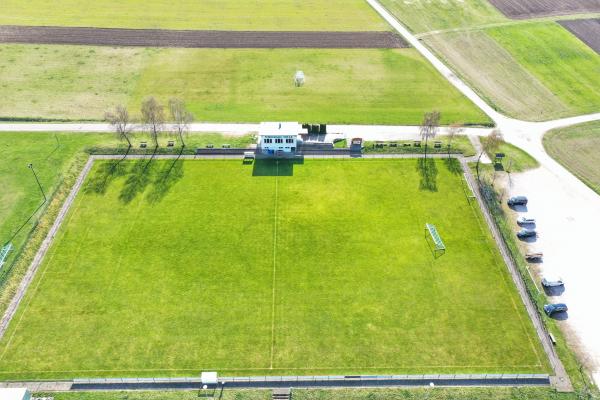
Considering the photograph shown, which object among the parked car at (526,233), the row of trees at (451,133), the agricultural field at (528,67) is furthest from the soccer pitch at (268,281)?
the agricultural field at (528,67)

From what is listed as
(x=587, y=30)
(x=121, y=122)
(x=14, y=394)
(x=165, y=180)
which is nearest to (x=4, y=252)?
(x=14, y=394)

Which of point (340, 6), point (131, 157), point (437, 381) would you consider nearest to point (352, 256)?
point (437, 381)

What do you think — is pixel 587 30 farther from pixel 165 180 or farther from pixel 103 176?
pixel 103 176

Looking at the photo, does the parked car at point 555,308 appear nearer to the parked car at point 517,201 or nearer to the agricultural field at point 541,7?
the parked car at point 517,201

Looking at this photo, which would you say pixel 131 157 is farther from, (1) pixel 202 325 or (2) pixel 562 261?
(2) pixel 562 261

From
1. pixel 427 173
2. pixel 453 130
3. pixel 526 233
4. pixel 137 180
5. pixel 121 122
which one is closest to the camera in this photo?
pixel 526 233

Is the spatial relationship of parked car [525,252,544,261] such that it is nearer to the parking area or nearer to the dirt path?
the parking area
